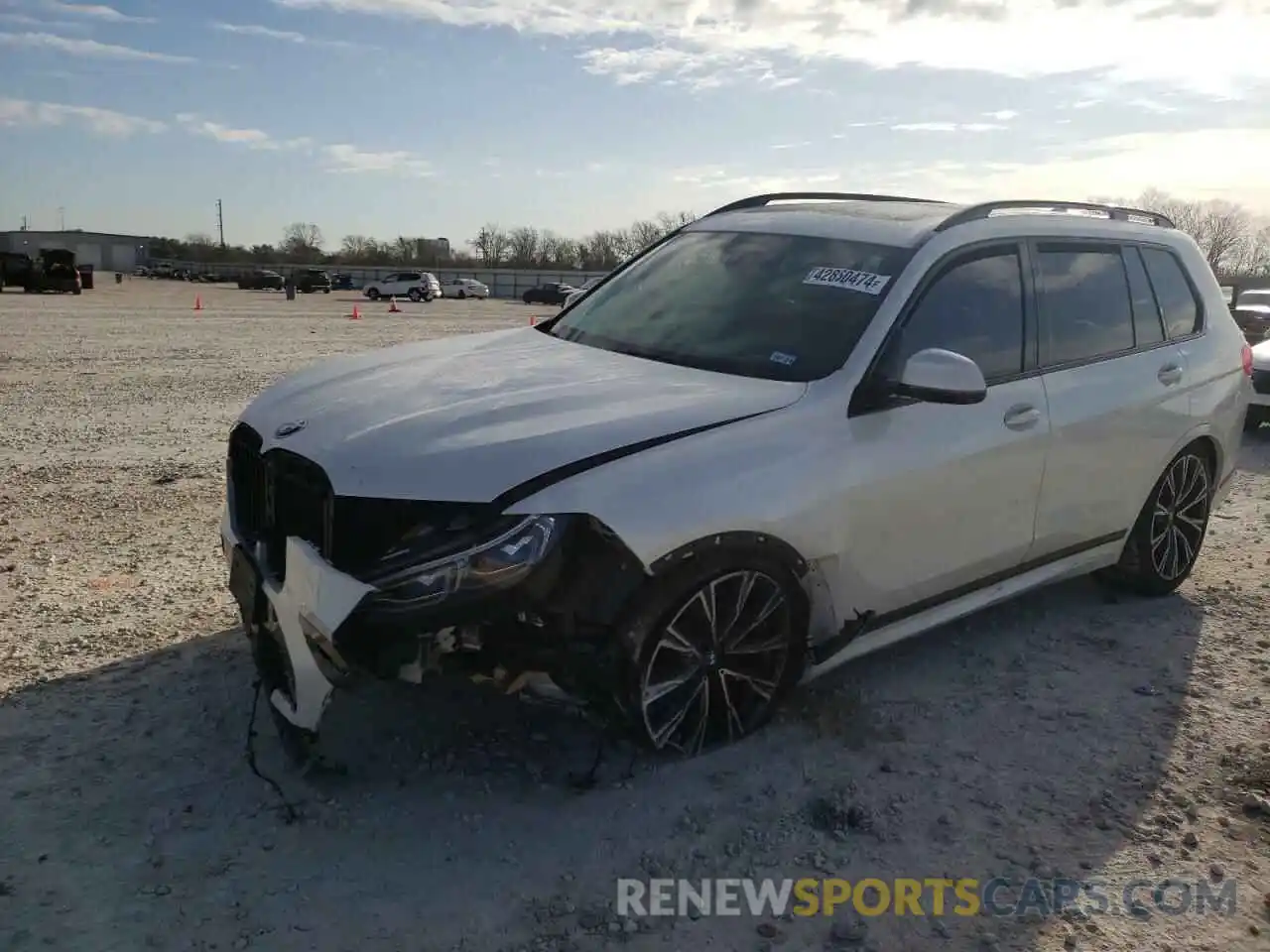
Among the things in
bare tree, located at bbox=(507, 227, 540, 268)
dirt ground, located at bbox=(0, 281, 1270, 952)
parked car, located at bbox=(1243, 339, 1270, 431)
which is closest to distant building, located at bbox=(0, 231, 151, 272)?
bare tree, located at bbox=(507, 227, 540, 268)

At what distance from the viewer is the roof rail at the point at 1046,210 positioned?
4376 mm

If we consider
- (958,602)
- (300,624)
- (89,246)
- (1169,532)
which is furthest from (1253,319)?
(89,246)

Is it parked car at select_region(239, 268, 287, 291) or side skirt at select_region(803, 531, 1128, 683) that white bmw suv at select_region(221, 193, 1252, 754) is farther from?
parked car at select_region(239, 268, 287, 291)

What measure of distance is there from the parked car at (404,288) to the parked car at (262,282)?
20480 millimetres

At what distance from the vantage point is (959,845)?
3.24 metres

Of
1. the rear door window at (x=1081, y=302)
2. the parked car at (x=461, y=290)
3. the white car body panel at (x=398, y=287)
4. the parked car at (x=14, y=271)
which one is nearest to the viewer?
the rear door window at (x=1081, y=302)

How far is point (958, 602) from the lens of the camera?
4.30m

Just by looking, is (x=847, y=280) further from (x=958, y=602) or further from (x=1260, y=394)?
(x=1260, y=394)

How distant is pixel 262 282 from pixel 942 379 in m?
75.8

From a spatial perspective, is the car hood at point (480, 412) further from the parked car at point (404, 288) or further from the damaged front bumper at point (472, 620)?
the parked car at point (404, 288)

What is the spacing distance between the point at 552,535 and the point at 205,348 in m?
16.8

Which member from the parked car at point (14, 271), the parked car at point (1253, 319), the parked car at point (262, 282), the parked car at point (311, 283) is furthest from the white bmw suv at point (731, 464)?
the parked car at point (262, 282)

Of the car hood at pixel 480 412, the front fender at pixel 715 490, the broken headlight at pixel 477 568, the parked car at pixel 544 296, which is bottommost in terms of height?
the parked car at pixel 544 296

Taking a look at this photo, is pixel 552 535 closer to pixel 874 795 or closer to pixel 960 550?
pixel 874 795
